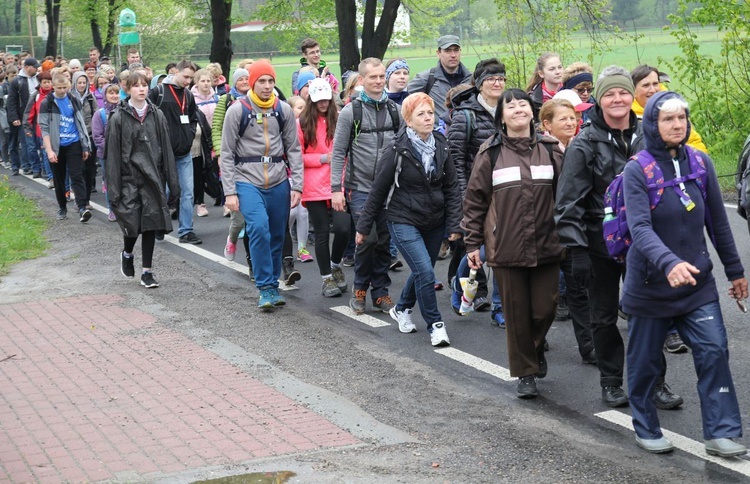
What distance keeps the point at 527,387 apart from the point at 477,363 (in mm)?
896

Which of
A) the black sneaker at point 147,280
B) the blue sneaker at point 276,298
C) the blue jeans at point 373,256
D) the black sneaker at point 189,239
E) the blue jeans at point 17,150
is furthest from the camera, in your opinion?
the blue jeans at point 17,150

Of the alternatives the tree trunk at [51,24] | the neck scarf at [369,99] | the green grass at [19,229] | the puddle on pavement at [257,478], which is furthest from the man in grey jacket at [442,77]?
the tree trunk at [51,24]

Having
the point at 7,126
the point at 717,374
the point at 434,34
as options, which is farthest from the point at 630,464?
the point at 434,34

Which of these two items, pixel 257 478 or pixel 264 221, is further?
pixel 264 221

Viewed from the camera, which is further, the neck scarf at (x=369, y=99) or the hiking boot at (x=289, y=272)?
the hiking boot at (x=289, y=272)

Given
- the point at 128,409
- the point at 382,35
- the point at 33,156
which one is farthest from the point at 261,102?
the point at 33,156

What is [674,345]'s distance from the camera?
7914 mm

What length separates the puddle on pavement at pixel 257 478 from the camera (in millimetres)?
5602

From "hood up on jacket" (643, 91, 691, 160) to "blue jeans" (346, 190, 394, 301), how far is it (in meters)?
3.66

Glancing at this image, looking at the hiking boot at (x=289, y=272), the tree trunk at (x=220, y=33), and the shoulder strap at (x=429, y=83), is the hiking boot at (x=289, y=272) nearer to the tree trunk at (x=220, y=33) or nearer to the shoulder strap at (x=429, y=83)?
the shoulder strap at (x=429, y=83)

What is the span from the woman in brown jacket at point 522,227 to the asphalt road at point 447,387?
16.0 inches

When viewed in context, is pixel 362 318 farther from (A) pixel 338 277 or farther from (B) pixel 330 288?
(A) pixel 338 277

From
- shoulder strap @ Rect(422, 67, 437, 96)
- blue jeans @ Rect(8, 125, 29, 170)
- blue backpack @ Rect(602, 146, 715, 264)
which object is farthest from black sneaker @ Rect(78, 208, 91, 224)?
blue backpack @ Rect(602, 146, 715, 264)

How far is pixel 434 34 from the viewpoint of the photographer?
1871 inches
